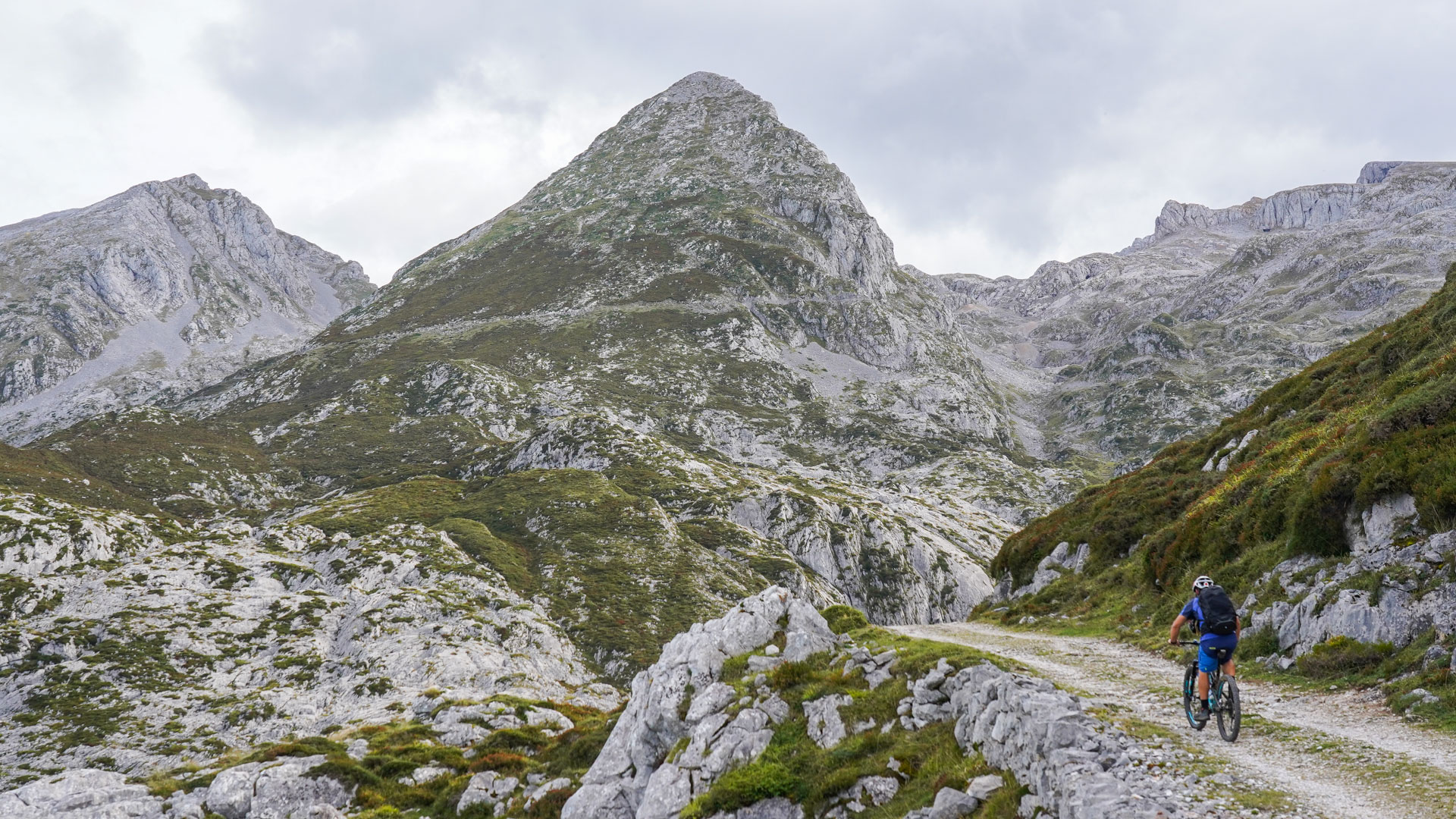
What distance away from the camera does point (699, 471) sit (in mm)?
141000

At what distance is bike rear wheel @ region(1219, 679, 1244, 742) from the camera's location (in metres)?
12.1

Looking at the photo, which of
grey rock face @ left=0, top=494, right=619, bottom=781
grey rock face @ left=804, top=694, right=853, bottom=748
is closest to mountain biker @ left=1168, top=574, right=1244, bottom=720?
grey rock face @ left=804, top=694, right=853, bottom=748

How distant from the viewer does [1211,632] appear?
13.4 metres

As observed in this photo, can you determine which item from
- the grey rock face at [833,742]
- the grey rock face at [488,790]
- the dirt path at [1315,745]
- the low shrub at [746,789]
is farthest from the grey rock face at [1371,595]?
the grey rock face at [488,790]

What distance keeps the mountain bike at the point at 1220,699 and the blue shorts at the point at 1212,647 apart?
0.23 ft

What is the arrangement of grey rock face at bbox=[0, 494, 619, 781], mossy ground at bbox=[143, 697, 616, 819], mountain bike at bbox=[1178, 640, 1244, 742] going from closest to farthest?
mountain bike at bbox=[1178, 640, 1244, 742] → mossy ground at bbox=[143, 697, 616, 819] → grey rock face at bbox=[0, 494, 619, 781]

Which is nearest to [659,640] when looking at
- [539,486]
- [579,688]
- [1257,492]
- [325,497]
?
[579,688]

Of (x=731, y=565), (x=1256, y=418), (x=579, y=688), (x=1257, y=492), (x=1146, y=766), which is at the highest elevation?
(x=1256, y=418)

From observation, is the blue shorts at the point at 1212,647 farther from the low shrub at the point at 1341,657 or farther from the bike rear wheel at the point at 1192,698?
the low shrub at the point at 1341,657

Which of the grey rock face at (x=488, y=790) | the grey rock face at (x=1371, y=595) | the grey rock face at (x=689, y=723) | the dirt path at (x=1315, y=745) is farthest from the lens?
the grey rock face at (x=488, y=790)

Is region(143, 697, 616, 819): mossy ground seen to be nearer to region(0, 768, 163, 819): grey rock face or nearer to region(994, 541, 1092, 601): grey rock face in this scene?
region(0, 768, 163, 819): grey rock face

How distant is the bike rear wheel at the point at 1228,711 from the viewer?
1214cm

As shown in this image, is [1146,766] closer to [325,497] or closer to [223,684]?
[223,684]

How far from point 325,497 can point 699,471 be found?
2808 inches
